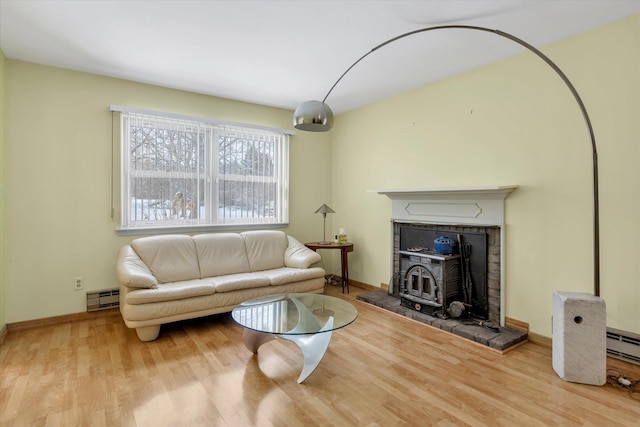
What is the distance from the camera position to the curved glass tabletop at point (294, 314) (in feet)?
7.67

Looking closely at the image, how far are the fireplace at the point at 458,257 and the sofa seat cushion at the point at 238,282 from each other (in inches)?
63.3

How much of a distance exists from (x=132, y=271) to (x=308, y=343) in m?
1.79

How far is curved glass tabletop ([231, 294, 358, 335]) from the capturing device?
2.34 m

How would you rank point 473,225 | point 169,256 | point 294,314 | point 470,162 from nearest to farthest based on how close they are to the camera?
point 294,314 → point 473,225 → point 470,162 → point 169,256

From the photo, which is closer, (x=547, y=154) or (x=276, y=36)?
(x=276, y=36)

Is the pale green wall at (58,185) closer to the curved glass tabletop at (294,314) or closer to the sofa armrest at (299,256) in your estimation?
the sofa armrest at (299,256)

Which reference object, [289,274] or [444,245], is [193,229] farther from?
[444,245]

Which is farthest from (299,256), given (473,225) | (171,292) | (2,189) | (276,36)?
(2,189)

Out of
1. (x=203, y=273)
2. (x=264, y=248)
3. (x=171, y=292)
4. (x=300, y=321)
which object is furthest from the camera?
(x=264, y=248)

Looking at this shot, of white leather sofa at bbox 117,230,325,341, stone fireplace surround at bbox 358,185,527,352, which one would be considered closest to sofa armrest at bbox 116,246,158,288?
white leather sofa at bbox 117,230,325,341

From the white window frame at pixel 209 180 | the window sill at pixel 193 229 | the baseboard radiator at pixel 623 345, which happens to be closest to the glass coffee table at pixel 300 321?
the window sill at pixel 193 229

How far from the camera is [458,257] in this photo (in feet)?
11.6

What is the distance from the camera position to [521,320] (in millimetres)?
3121

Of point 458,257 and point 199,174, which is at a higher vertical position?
point 199,174
